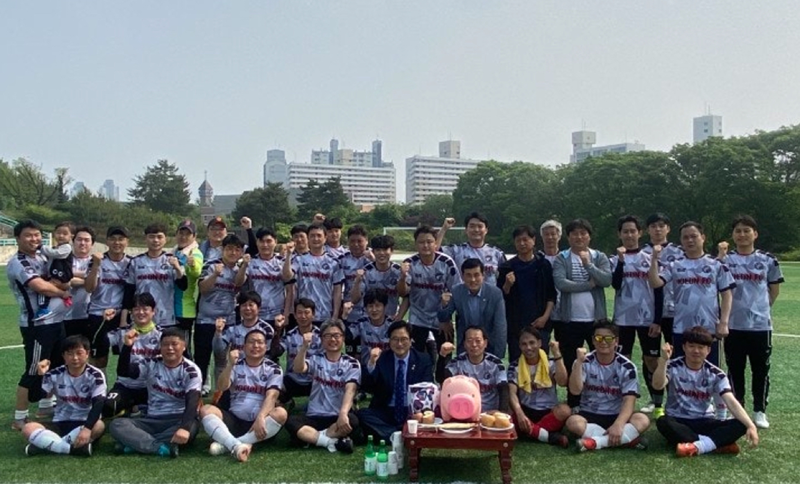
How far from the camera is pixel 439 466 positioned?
5180 mm

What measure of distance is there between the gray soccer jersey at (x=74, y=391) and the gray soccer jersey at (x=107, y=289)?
126cm

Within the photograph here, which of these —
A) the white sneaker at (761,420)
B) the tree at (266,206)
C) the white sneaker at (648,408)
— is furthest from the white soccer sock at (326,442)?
the tree at (266,206)

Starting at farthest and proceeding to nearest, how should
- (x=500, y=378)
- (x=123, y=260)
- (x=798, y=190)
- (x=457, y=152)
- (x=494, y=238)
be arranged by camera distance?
(x=457, y=152)
(x=494, y=238)
(x=798, y=190)
(x=123, y=260)
(x=500, y=378)

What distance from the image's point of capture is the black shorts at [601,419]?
5637 mm

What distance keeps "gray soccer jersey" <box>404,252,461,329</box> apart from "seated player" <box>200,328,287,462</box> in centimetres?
159

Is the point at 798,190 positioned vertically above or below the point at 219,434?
above

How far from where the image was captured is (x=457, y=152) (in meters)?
166

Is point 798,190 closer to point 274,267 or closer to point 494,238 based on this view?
point 494,238

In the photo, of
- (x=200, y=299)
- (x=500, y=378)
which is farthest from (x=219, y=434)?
(x=500, y=378)

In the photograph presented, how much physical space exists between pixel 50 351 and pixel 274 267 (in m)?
2.35

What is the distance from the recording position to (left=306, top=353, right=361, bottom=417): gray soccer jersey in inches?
231

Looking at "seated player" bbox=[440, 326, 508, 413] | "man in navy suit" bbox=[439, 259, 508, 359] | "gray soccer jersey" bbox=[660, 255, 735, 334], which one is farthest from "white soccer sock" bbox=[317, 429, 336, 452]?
"gray soccer jersey" bbox=[660, 255, 735, 334]

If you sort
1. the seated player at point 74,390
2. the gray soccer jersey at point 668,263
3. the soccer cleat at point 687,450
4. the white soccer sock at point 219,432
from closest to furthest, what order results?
the soccer cleat at point 687,450 < the white soccer sock at point 219,432 < the seated player at point 74,390 < the gray soccer jersey at point 668,263

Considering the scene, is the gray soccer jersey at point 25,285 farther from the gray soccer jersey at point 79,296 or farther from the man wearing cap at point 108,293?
the man wearing cap at point 108,293
